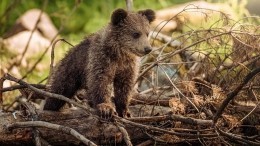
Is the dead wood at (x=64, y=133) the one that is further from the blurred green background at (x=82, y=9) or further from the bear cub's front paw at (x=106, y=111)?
the blurred green background at (x=82, y=9)

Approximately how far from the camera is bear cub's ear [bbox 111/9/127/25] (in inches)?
214

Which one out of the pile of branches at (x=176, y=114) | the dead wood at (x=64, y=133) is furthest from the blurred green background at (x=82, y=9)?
the dead wood at (x=64, y=133)

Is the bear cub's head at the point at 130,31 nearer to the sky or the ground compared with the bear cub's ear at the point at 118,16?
nearer to the ground

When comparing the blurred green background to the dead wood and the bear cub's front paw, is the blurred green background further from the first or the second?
the bear cub's front paw

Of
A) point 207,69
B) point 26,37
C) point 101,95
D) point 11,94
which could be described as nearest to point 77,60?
point 101,95

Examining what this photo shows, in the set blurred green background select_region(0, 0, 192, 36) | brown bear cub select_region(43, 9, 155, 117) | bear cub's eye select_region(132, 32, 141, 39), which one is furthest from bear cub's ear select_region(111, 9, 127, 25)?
blurred green background select_region(0, 0, 192, 36)

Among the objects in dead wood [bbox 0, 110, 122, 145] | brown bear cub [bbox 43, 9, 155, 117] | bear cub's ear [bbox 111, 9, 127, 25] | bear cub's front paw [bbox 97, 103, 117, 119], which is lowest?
dead wood [bbox 0, 110, 122, 145]

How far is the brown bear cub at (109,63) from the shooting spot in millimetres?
5297

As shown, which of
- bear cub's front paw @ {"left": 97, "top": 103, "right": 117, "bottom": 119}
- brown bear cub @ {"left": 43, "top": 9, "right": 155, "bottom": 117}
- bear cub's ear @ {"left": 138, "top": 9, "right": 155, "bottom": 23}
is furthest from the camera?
bear cub's ear @ {"left": 138, "top": 9, "right": 155, "bottom": 23}

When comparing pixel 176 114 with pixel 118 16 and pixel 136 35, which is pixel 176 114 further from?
pixel 118 16

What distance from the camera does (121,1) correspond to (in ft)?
44.7

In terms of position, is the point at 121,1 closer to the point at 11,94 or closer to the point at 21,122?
the point at 11,94

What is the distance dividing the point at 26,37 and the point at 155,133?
278 inches

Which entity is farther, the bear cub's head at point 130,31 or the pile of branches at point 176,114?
the bear cub's head at point 130,31
